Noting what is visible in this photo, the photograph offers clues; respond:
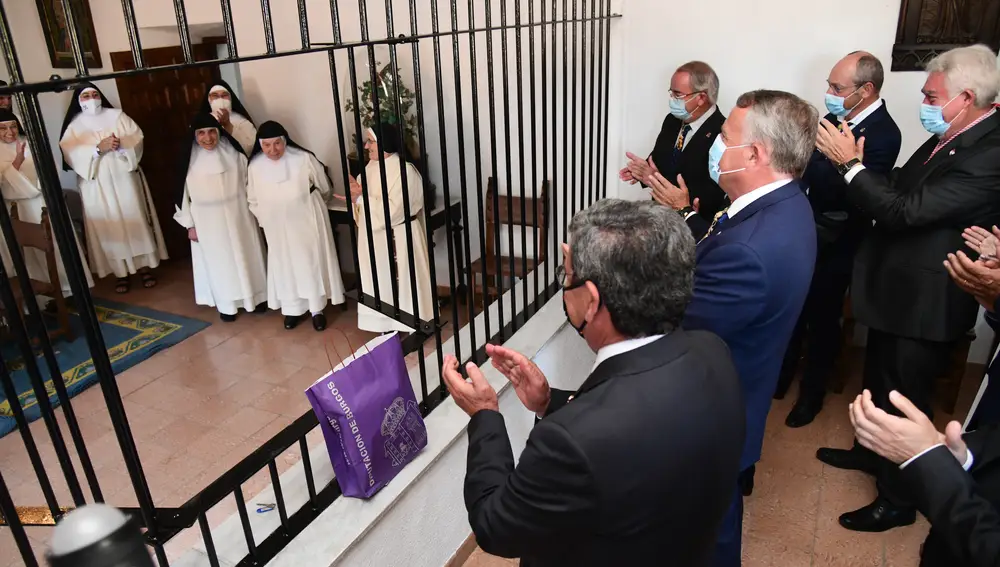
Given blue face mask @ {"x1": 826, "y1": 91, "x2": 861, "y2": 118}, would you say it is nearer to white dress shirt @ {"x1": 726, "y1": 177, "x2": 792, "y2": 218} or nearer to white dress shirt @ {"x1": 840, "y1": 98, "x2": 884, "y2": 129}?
white dress shirt @ {"x1": 840, "y1": 98, "x2": 884, "y2": 129}

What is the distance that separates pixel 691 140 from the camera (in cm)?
309

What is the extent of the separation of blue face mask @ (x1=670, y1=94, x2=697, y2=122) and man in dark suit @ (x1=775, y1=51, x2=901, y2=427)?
610 mm

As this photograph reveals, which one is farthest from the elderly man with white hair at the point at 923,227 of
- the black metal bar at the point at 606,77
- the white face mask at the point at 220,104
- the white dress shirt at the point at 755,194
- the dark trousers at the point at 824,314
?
the white face mask at the point at 220,104

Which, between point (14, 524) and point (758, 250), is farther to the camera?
point (758, 250)

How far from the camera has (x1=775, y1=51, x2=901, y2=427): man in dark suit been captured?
106 inches

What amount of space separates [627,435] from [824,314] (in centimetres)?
233

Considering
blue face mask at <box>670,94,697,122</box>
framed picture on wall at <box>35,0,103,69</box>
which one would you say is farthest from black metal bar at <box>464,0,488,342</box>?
framed picture on wall at <box>35,0,103,69</box>

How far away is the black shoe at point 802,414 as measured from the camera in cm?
307

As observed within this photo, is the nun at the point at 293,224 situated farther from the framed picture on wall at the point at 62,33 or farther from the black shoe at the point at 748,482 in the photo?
the black shoe at the point at 748,482

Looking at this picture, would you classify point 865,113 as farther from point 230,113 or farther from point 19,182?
point 19,182

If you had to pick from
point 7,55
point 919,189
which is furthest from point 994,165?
point 7,55

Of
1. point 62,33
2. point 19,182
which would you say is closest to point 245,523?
point 19,182

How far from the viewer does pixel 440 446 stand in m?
2.06

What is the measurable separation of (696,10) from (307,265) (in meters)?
2.95
